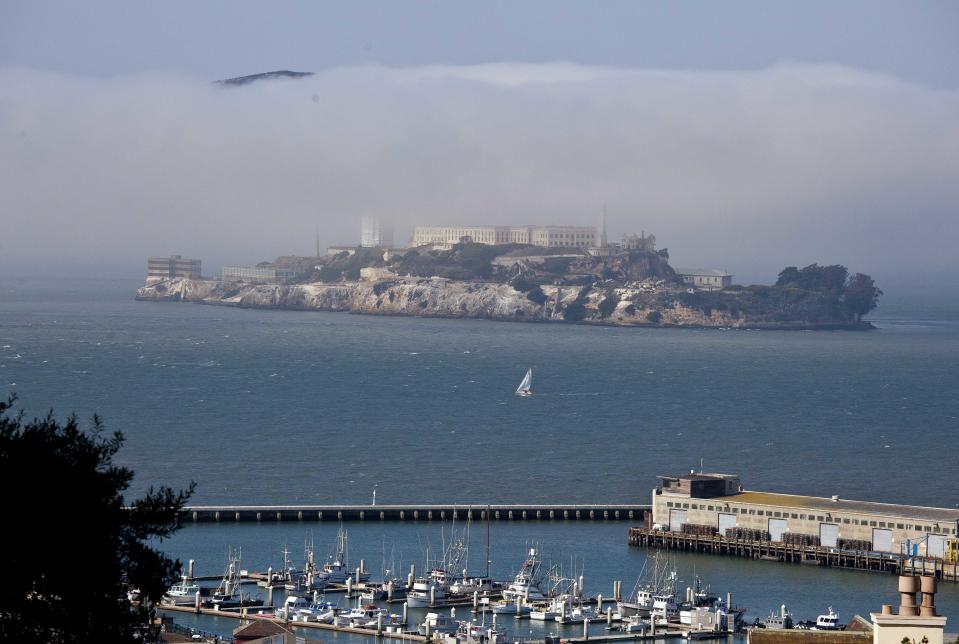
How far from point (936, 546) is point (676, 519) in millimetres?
6464

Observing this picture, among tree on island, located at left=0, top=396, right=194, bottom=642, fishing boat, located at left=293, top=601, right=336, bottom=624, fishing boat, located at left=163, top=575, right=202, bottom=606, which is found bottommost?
fishing boat, located at left=293, top=601, right=336, bottom=624

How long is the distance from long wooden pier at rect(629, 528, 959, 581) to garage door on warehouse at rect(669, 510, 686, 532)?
388mm

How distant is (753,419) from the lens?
A: 75.7 m

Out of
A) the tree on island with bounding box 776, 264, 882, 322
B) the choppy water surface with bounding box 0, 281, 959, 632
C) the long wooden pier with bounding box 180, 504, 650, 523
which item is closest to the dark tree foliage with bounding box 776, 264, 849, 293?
the tree on island with bounding box 776, 264, 882, 322

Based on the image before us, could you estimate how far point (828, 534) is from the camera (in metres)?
40.2

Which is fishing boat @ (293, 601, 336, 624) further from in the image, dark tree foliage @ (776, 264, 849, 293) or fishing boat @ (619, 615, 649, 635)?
dark tree foliage @ (776, 264, 849, 293)

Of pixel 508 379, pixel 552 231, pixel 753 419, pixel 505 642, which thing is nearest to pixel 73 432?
pixel 505 642

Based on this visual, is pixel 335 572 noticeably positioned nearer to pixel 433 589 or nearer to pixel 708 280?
pixel 433 589

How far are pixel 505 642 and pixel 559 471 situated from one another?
957 inches

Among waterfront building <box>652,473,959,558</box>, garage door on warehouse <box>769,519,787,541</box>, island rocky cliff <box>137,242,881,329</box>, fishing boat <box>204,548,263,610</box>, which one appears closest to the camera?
fishing boat <box>204,548,263,610</box>

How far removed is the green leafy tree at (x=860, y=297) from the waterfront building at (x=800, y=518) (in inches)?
5098

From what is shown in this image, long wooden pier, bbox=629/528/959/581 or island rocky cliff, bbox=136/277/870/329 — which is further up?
island rocky cliff, bbox=136/277/870/329

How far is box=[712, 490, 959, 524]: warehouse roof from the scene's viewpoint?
1578 inches

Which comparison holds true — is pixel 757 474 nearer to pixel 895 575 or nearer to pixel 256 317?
pixel 895 575
